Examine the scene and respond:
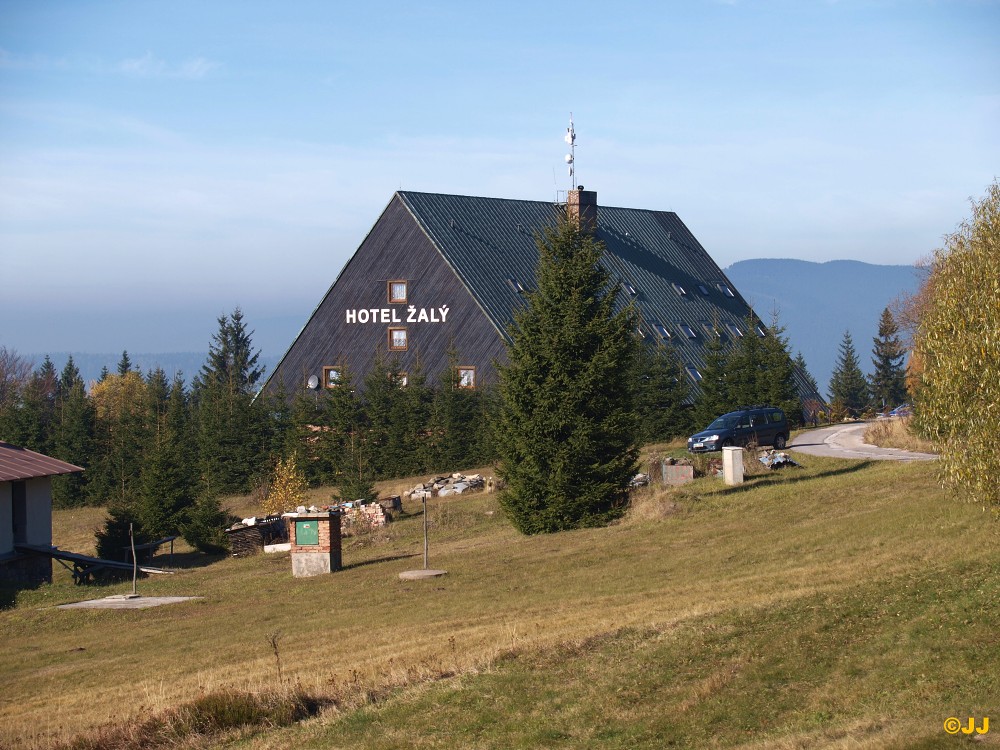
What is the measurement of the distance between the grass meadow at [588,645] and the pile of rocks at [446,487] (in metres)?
15.1

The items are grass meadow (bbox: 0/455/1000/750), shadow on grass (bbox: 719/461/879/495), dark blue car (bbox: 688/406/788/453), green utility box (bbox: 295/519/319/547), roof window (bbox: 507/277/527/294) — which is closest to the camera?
grass meadow (bbox: 0/455/1000/750)

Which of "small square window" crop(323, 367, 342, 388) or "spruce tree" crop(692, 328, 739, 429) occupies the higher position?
"small square window" crop(323, 367, 342, 388)

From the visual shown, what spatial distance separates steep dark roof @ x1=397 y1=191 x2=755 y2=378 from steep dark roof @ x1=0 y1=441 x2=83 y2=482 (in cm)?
2524

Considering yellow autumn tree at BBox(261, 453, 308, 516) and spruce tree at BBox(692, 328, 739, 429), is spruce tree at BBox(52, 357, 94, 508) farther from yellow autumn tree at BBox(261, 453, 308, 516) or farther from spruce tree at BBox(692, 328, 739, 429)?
spruce tree at BBox(692, 328, 739, 429)

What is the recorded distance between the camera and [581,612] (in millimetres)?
19578

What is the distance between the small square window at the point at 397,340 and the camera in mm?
61031

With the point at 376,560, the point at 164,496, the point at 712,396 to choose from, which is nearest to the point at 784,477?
the point at 376,560

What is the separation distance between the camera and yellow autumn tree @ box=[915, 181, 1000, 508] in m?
19.9

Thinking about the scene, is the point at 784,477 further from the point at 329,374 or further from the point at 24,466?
the point at 329,374

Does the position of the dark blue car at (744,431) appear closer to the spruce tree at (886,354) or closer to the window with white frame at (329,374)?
the window with white frame at (329,374)

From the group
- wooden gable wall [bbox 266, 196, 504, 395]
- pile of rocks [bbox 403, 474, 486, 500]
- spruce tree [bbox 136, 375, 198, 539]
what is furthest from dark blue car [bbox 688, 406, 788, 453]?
spruce tree [bbox 136, 375, 198, 539]

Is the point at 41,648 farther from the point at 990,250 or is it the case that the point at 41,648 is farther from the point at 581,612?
the point at 990,250

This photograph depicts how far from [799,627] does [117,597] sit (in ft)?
65.5

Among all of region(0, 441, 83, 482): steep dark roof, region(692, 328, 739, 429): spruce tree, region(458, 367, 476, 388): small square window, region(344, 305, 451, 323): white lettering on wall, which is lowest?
region(0, 441, 83, 482): steep dark roof
